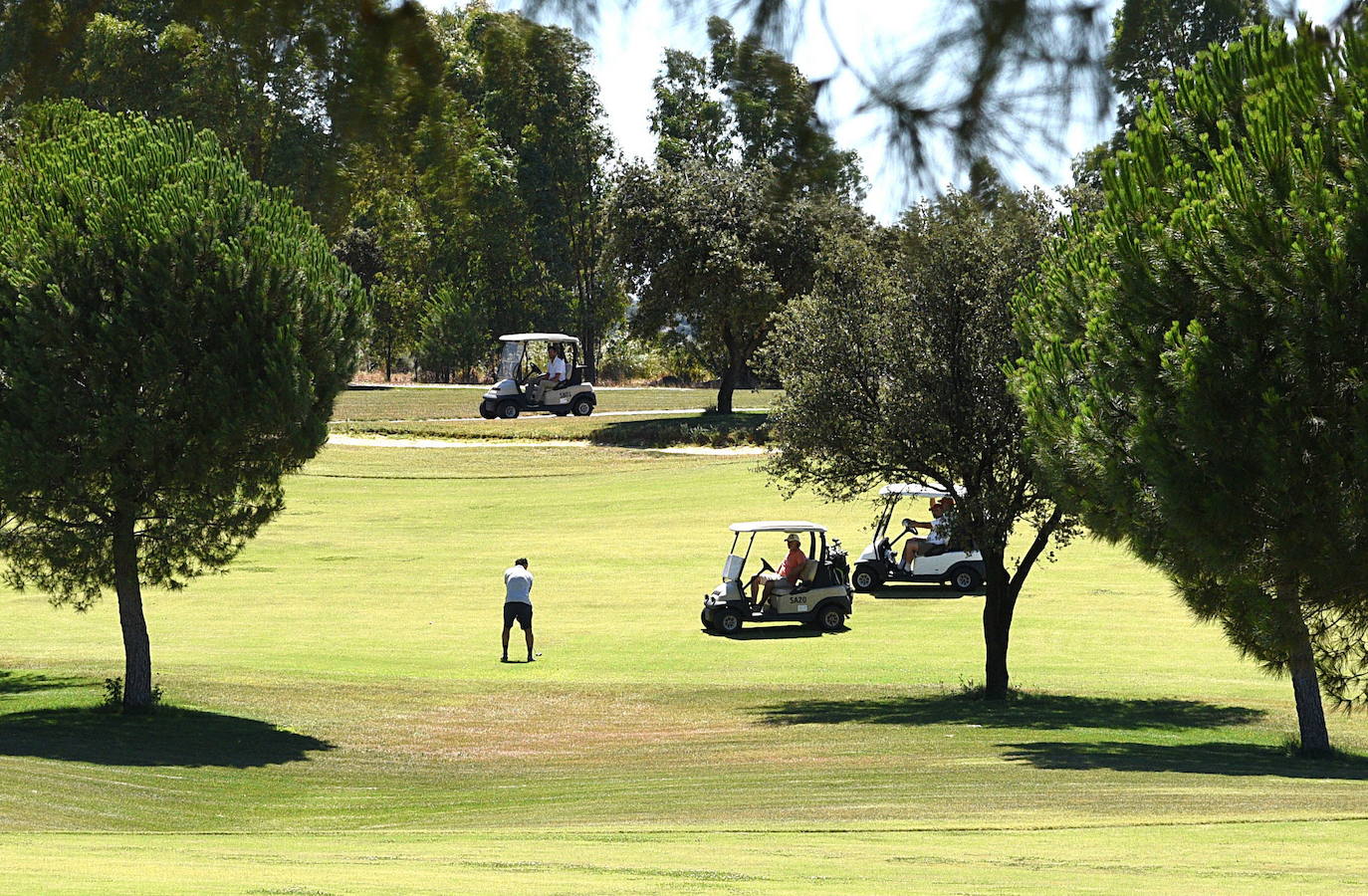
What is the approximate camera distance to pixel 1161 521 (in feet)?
44.6

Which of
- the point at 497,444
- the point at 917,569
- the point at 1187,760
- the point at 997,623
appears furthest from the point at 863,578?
the point at 497,444

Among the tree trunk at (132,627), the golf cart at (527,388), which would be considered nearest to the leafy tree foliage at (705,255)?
the golf cart at (527,388)

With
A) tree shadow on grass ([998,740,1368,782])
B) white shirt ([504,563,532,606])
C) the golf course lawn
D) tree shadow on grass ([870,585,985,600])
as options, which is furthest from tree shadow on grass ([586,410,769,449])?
tree shadow on grass ([998,740,1368,782])

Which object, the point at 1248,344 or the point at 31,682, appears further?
the point at 31,682

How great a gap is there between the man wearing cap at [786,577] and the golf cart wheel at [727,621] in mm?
447

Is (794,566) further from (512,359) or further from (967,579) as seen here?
(512,359)

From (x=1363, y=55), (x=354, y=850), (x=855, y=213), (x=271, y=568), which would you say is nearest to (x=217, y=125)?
(x=855, y=213)

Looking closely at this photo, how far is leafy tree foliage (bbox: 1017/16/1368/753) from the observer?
11.4 metres

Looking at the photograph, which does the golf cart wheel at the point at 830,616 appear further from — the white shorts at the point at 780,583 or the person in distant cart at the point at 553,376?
the person in distant cart at the point at 553,376

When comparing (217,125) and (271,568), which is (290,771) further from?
(271,568)

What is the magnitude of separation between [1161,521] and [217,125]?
9274 millimetres

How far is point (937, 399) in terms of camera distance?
20.7 m

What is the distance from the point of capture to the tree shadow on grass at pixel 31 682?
67.2ft

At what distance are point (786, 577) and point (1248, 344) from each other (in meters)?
15.8
